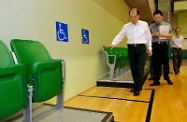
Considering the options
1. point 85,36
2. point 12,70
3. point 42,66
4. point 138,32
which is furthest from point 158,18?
point 12,70

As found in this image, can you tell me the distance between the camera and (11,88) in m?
1.19

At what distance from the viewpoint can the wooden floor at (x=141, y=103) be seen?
197 cm

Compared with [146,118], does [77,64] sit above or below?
above

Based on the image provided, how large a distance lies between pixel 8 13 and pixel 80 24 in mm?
1529

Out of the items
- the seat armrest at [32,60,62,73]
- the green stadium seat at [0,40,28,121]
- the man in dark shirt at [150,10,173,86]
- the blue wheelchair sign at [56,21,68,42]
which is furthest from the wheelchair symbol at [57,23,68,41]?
the man in dark shirt at [150,10,173,86]

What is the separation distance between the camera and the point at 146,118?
1.94 meters

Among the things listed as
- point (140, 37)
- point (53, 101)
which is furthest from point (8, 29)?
point (140, 37)

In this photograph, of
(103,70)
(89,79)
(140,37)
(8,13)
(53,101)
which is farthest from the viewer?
(103,70)

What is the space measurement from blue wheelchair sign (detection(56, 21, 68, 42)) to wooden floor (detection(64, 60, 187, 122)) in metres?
0.92

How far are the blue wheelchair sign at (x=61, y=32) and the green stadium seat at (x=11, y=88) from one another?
3.91ft

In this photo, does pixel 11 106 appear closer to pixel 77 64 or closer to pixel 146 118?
pixel 146 118

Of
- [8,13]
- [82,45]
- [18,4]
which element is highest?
[18,4]

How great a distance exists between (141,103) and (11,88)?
70.1 inches

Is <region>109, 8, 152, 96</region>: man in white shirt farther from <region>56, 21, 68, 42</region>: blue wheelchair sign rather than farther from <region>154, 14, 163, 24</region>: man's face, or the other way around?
<region>56, 21, 68, 42</region>: blue wheelchair sign
